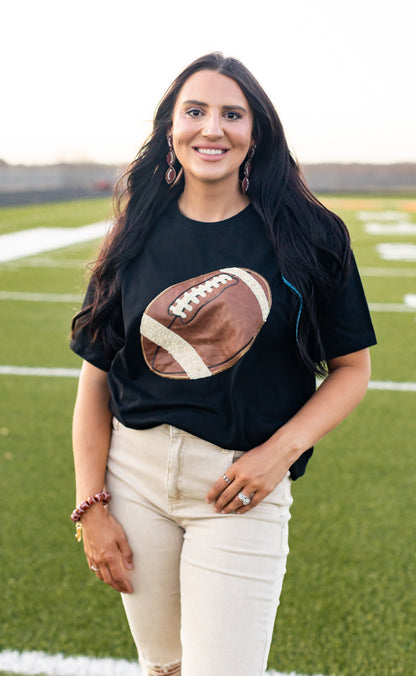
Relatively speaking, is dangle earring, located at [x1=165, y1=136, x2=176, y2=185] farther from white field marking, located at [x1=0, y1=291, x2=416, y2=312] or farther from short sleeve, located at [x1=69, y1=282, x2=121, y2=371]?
white field marking, located at [x1=0, y1=291, x2=416, y2=312]

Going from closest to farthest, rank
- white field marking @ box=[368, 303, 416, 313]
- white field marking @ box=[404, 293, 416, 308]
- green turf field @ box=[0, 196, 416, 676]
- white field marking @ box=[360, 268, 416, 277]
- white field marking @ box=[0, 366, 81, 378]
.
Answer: green turf field @ box=[0, 196, 416, 676], white field marking @ box=[0, 366, 81, 378], white field marking @ box=[368, 303, 416, 313], white field marking @ box=[404, 293, 416, 308], white field marking @ box=[360, 268, 416, 277]

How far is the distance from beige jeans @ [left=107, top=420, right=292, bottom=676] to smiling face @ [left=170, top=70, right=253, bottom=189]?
67 centimetres

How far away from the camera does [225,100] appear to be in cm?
170

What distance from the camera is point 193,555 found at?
1.69 meters

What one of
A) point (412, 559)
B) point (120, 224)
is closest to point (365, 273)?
point (412, 559)

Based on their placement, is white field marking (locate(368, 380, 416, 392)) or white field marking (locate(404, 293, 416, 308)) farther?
white field marking (locate(404, 293, 416, 308))

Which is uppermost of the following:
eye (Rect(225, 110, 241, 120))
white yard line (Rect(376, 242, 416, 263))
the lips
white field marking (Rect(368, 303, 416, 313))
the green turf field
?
eye (Rect(225, 110, 241, 120))

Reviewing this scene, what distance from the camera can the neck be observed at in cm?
177

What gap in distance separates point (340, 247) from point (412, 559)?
7.08ft

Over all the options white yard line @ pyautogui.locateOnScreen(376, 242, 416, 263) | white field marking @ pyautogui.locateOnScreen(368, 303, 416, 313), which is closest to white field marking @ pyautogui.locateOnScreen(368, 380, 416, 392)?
white field marking @ pyautogui.locateOnScreen(368, 303, 416, 313)

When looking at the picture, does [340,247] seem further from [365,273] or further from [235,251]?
[365,273]

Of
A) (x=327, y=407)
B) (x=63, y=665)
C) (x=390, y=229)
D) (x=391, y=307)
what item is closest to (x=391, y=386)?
(x=391, y=307)

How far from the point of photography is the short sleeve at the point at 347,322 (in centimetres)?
171

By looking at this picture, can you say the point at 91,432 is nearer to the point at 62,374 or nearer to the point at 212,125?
the point at 212,125
